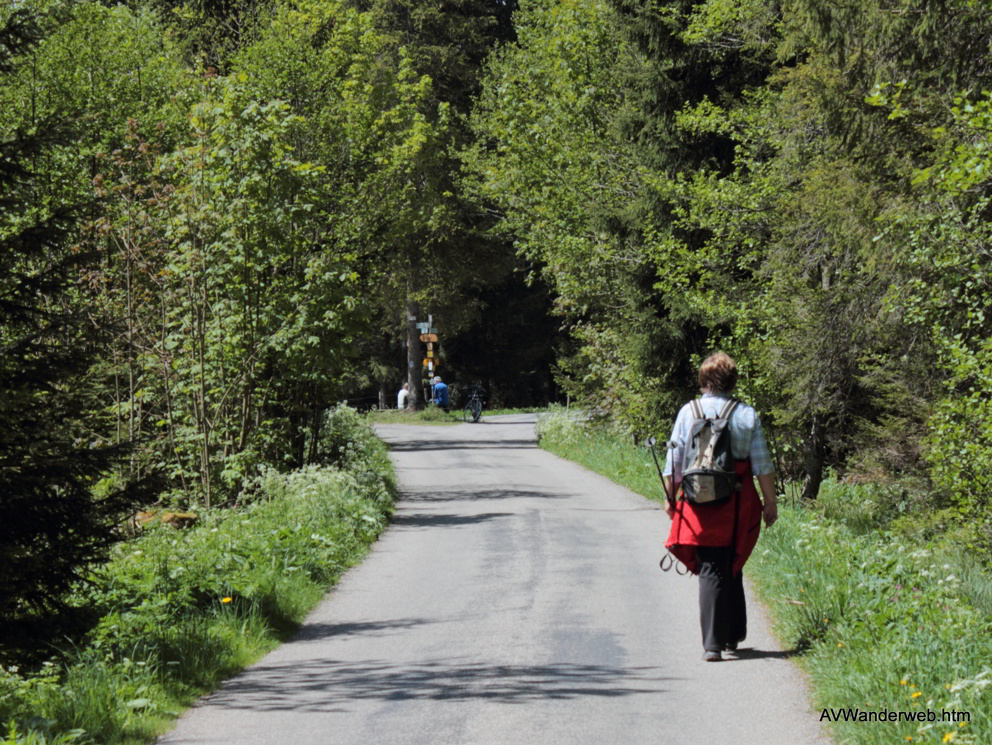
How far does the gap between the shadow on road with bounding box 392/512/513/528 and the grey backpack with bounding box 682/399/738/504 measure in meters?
8.69

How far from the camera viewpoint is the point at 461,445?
34906mm

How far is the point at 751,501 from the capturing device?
8.23 metres

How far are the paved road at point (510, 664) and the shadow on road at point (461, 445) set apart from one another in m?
18.5

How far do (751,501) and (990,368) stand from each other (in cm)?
388

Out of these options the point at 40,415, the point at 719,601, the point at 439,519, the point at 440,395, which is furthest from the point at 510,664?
the point at 440,395

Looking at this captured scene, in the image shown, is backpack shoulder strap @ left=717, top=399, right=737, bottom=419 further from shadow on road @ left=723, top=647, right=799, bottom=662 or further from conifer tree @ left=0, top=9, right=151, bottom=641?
conifer tree @ left=0, top=9, right=151, bottom=641

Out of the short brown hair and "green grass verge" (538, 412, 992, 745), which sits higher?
the short brown hair

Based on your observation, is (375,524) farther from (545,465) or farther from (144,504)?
(545,465)

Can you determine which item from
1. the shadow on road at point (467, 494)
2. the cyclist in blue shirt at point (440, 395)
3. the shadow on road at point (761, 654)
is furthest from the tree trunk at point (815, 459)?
the cyclist in blue shirt at point (440, 395)

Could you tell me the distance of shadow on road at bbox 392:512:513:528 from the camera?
55.1 ft

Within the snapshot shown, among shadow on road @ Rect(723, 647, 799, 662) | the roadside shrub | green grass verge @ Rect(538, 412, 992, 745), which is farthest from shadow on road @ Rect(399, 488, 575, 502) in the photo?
shadow on road @ Rect(723, 647, 799, 662)

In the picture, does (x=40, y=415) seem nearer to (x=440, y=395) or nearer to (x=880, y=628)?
(x=880, y=628)

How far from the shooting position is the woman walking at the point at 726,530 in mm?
8109

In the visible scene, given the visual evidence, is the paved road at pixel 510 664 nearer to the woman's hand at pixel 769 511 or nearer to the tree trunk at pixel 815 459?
the woman's hand at pixel 769 511
